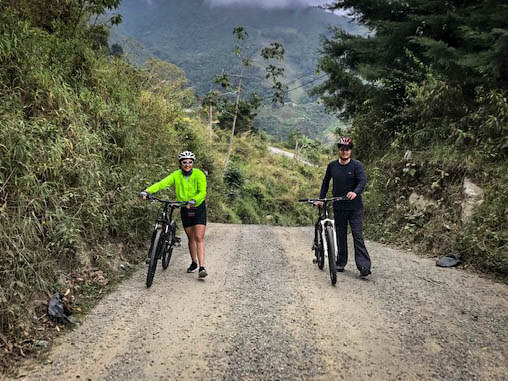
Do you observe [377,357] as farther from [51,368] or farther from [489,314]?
[51,368]

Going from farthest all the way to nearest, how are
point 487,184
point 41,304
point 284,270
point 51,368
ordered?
point 487,184 → point 284,270 → point 41,304 → point 51,368

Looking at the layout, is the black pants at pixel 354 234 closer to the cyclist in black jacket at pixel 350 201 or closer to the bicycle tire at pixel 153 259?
the cyclist in black jacket at pixel 350 201

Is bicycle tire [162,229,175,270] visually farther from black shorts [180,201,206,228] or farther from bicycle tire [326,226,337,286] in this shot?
bicycle tire [326,226,337,286]

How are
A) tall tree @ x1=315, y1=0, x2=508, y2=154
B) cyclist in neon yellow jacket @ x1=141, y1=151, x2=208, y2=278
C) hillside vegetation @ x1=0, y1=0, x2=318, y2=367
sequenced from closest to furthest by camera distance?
hillside vegetation @ x1=0, y1=0, x2=318, y2=367 → cyclist in neon yellow jacket @ x1=141, y1=151, x2=208, y2=278 → tall tree @ x1=315, y1=0, x2=508, y2=154

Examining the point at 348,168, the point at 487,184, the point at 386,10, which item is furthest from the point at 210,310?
the point at 386,10

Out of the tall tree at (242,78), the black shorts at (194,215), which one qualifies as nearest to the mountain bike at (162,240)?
the black shorts at (194,215)

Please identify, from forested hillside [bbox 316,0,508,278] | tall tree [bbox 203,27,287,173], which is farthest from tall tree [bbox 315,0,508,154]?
tall tree [bbox 203,27,287,173]

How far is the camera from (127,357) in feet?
11.4

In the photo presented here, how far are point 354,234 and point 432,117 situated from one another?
5878 mm

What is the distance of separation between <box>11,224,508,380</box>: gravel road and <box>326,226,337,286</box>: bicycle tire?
18 cm

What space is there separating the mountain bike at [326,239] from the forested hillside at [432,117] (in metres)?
2.66

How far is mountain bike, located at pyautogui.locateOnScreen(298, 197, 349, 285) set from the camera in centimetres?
554

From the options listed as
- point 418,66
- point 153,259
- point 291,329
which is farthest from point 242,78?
point 291,329

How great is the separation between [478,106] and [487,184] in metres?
2.78
